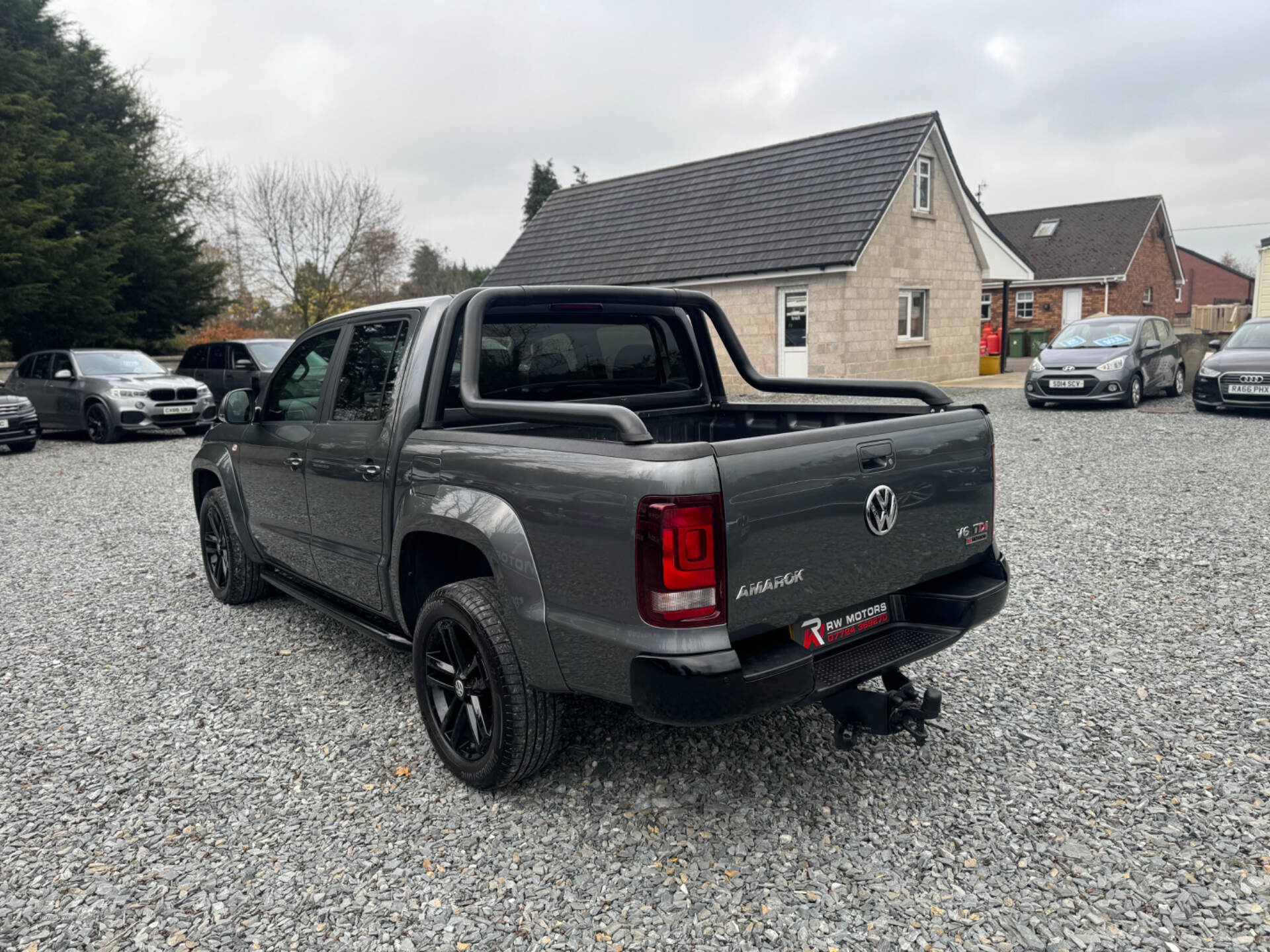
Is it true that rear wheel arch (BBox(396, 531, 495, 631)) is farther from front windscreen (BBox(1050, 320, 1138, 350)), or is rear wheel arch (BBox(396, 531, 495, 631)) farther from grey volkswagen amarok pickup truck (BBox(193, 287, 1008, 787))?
front windscreen (BBox(1050, 320, 1138, 350))

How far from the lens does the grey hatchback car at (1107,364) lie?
15.2 metres

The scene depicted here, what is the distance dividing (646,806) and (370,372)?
7.30 ft

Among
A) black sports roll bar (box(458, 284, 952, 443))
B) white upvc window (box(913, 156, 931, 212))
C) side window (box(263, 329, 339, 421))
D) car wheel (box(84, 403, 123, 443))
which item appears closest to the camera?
black sports roll bar (box(458, 284, 952, 443))

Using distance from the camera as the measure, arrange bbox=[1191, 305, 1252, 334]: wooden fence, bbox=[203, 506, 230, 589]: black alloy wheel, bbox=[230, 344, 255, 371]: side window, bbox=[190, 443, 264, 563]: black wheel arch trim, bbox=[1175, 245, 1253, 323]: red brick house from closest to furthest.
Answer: bbox=[190, 443, 264, 563]: black wheel arch trim < bbox=[203, 506, 230, 589]: black alloy wheel < bbox=[230, 344, 255, 371]: side window < bbox=[1191, 305, 1252, 334]: wooden fence < bbox=[1175, 245, 1253, 323]: red brick house

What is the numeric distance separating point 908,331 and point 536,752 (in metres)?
20.5

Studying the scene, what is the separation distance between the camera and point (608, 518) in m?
2.61

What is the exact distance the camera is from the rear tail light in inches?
98.6

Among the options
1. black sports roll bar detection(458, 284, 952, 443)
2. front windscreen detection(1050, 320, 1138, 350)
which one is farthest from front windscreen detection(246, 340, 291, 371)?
front windscreen detection(1050, 320, 1138, 350)

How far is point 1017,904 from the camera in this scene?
2.57 meters

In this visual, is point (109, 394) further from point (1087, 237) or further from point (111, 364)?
point (1087, 237)

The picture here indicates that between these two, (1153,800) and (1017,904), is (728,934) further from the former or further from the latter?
(1153,800)

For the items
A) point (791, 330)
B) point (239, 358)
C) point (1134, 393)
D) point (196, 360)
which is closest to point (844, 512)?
point (1134, 393)

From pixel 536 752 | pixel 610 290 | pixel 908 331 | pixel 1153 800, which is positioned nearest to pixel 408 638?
pixel 536 752

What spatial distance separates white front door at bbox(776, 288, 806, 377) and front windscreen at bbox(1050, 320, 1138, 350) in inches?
218
